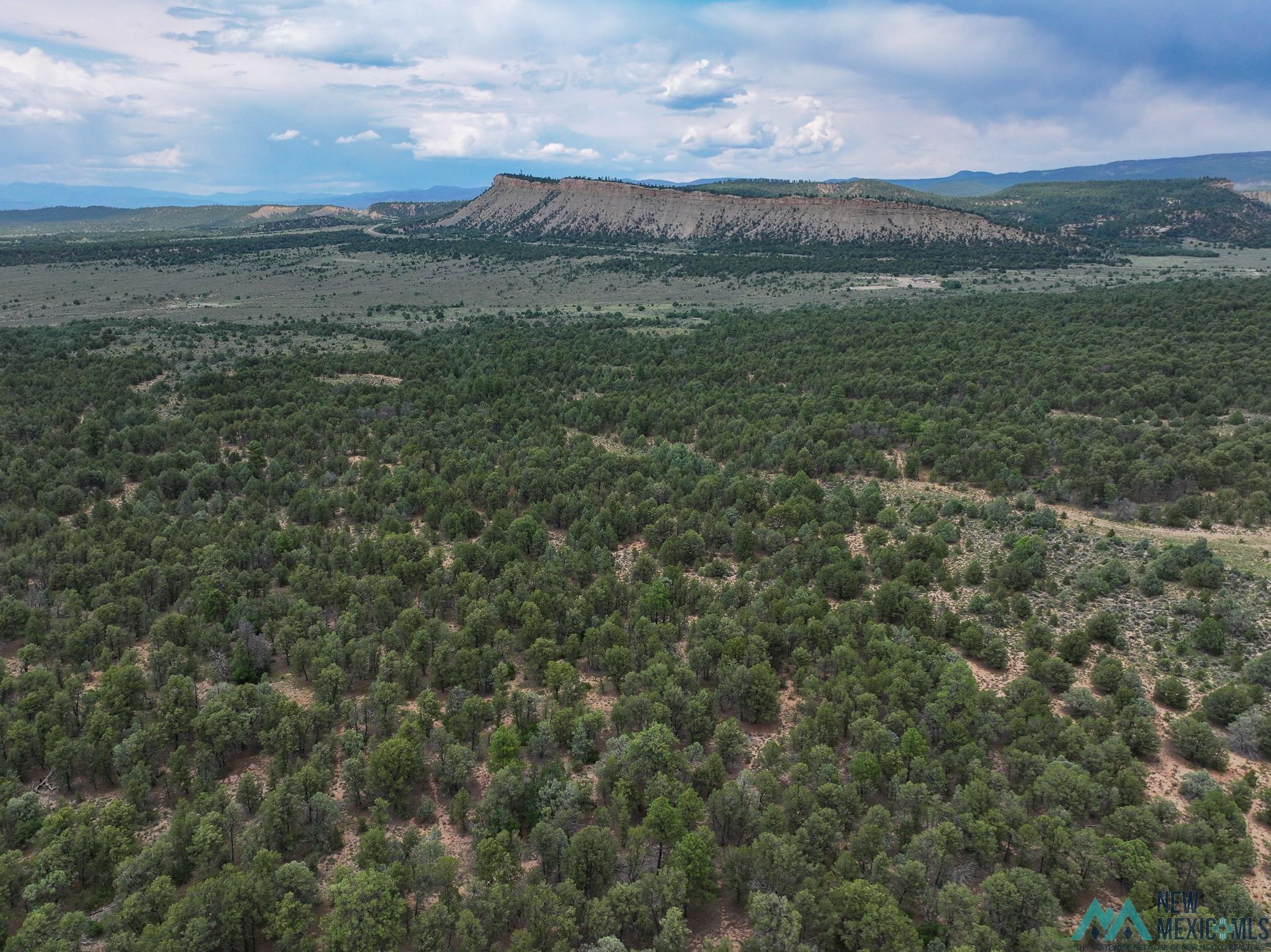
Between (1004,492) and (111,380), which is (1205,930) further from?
(111,380)

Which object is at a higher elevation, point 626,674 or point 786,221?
point 786,221

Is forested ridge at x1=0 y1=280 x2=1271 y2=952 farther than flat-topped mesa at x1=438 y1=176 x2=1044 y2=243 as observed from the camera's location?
No

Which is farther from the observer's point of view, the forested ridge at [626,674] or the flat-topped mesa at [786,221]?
the flat-topped mesa at [786,221]

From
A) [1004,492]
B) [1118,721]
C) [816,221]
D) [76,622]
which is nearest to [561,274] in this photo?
[816,221]

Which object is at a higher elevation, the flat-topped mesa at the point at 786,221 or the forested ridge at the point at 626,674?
the flat-topped mesa at the point at 786,221

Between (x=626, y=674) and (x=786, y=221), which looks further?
(x=786, y=221)

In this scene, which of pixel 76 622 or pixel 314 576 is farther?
pixel 314 576

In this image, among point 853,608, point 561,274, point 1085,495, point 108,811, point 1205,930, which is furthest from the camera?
point 561,274

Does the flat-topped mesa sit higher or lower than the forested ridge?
higher
